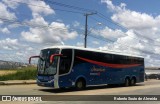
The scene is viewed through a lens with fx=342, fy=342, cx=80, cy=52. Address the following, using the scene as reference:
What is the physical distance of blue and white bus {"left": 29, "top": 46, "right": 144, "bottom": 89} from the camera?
23.4m

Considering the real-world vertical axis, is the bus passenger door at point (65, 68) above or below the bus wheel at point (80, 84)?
above

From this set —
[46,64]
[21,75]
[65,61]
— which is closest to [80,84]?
[65,61]

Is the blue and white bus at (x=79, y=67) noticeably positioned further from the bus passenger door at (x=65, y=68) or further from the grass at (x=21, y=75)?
the grass at (x=21, y=75)

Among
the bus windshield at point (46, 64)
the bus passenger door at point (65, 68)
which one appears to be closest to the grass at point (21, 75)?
the bus windshield at point (46, 64)

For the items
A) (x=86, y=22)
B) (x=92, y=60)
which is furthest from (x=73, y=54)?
(x=86, y=22)

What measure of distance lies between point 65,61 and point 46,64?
52.9 inches

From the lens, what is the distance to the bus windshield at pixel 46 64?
2338 centimetres

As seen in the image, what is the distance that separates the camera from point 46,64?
2389 centimetres

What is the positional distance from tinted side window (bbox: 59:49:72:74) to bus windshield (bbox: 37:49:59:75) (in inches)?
17.3

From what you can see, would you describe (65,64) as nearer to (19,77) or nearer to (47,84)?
(47,84)

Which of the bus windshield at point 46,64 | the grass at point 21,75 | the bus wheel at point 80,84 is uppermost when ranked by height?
the bus windshield at point 46,64

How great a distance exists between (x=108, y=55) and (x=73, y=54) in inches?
227

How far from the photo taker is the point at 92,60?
1069 inches

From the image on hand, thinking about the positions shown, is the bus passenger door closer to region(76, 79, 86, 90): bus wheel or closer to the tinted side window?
the tinted side window
